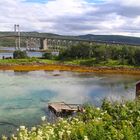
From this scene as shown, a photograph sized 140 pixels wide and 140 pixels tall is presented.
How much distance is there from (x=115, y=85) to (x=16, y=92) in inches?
761

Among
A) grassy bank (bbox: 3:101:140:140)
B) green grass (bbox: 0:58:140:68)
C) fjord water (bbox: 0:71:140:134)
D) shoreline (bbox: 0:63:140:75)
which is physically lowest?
shoreline (bbox: 0:63:140:75)

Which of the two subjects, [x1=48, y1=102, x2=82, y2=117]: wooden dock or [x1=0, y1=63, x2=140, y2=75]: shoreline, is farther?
[x1=0, y1=63, x2=140, y2=75]: shoreline

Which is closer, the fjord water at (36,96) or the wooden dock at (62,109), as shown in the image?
the fjord water at (36,96)

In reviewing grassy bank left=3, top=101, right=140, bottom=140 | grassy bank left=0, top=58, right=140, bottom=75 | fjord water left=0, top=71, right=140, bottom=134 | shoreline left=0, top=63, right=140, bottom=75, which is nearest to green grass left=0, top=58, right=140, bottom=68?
grassy bank left=0, top=58, right=140, bottom=75

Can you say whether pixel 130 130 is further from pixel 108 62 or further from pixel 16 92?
pixel 108 62

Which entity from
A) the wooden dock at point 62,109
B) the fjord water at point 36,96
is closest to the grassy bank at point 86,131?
the fjord water at point 36,96

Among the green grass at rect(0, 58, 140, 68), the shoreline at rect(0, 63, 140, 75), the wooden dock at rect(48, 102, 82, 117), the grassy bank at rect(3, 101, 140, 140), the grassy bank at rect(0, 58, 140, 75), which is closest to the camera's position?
the grassy bank at rect(3, 101, 140, 140)

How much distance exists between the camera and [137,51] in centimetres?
10475

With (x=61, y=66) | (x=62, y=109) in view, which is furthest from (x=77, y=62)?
(x=62, y=109)

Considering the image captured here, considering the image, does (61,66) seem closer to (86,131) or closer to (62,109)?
(62,109)

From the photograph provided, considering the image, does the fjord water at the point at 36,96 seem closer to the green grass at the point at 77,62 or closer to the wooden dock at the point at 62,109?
the wooden dock at the point at 62,109

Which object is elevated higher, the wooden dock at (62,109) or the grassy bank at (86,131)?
the grassy bank at (86,131)

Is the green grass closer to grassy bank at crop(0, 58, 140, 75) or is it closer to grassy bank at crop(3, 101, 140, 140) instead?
grassy bank at crop(0, 58, 140, 75)

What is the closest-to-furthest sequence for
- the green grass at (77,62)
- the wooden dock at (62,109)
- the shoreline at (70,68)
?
1. the wooden dock at (62,109)
2. the shoreline at (70,68)
3. the green grass at (77,62)
